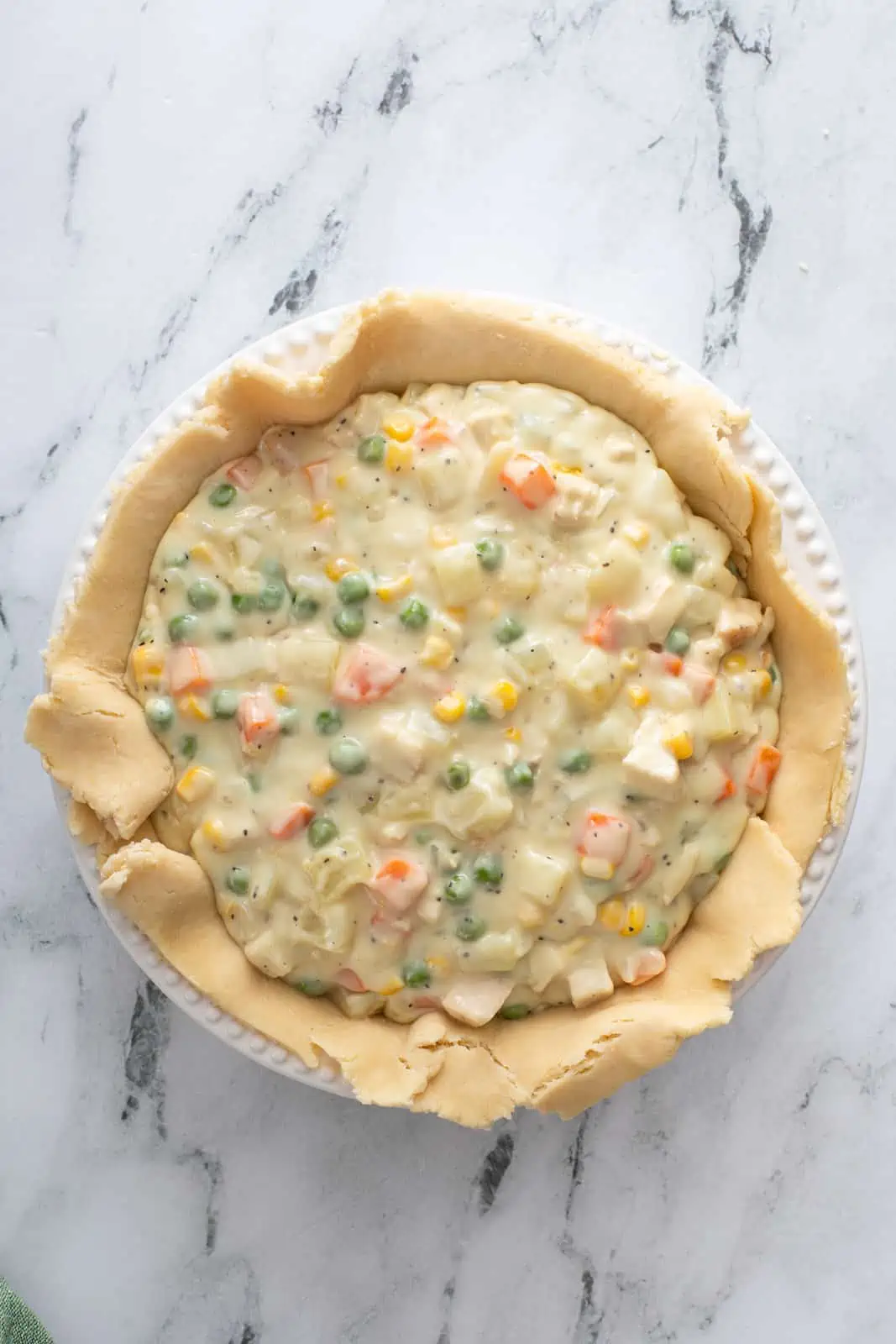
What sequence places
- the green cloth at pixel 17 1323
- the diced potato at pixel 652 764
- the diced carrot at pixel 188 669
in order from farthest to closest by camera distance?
1. the green cloth at pixel 17 1323
2. the diced carrot at pixel 188 669
3. the diced potato at pixel 652 764

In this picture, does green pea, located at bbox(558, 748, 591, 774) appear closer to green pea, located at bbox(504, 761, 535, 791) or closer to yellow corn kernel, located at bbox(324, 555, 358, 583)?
green pea, located at bbox(504, 761, 535, 791)

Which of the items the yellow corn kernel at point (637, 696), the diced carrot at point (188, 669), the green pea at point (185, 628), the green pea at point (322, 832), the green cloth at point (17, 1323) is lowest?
the green cloth at point (17, 1323)

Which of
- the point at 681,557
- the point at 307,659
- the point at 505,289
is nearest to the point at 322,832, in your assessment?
the point at 307,659

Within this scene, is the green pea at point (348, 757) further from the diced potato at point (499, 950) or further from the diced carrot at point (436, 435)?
the diced carrot at point (436, 435)

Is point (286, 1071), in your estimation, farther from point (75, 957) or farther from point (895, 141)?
point (895, 141)

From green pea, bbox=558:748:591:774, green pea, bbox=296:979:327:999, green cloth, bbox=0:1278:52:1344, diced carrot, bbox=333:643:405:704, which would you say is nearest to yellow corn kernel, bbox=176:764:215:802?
diced carrot, bbox=333:643:405:704

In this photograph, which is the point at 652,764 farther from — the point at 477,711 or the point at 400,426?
the point at 400,426

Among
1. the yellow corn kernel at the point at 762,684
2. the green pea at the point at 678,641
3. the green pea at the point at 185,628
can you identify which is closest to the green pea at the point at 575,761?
the green pea at the point at 678,641
